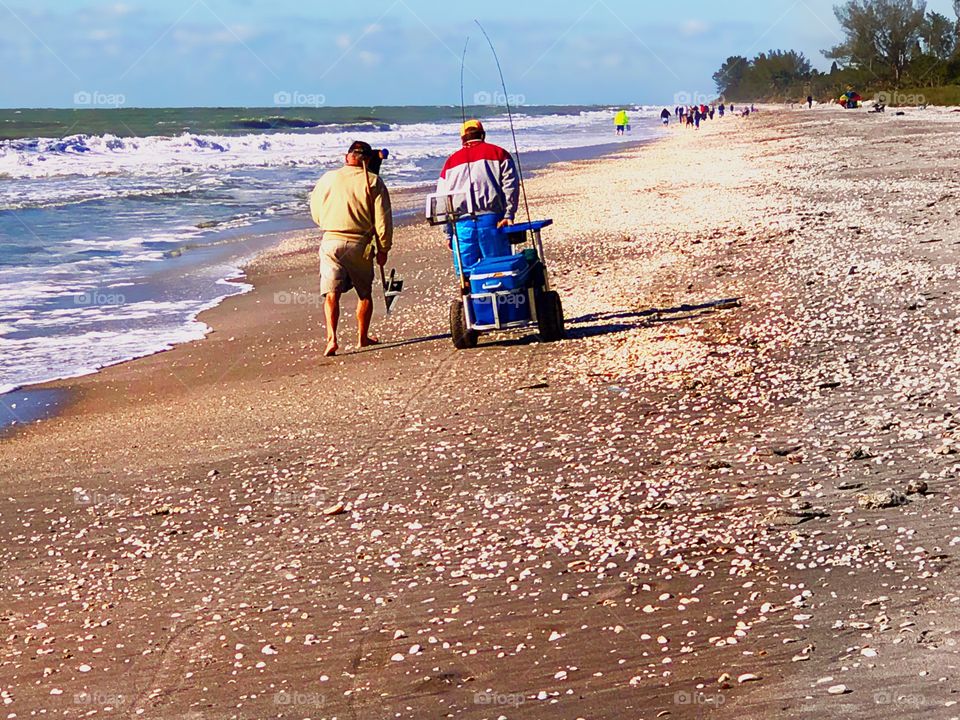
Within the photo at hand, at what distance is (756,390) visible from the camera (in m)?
6.84

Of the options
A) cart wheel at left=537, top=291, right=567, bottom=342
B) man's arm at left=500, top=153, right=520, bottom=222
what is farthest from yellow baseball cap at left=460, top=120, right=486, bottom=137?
cart wheel at left=537, top=291, right=567, bottom=342

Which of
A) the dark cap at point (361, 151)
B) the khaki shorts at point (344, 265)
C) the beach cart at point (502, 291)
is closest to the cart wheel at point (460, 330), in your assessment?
the beach cart at point (502, 291)

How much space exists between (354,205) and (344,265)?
493 millimetres

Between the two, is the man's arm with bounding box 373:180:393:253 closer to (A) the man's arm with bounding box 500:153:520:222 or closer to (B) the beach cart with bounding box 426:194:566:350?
(B) the beach cart with bounding box 426:194:566:350

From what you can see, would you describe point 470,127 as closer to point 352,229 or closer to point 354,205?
point 354,205

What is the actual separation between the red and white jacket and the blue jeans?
106 mm

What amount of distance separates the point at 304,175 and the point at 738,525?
119 ft

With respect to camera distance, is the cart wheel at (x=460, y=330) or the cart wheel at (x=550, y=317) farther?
the cart wheel at (x=460, y=330)

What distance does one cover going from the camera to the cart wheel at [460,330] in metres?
9.09

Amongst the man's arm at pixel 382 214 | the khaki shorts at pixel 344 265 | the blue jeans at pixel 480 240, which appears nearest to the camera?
the blue jeans at pixel 480 240

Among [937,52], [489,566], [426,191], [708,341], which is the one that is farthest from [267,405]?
[937,52]

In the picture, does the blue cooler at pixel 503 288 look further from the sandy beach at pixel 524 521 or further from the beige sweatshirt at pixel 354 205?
the beige sweatshirt at pixel 354 205

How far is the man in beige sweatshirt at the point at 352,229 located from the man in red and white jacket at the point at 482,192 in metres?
0.79

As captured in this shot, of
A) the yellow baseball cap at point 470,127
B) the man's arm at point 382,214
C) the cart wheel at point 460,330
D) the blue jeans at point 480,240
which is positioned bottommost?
the cart wheel at point 460,330
